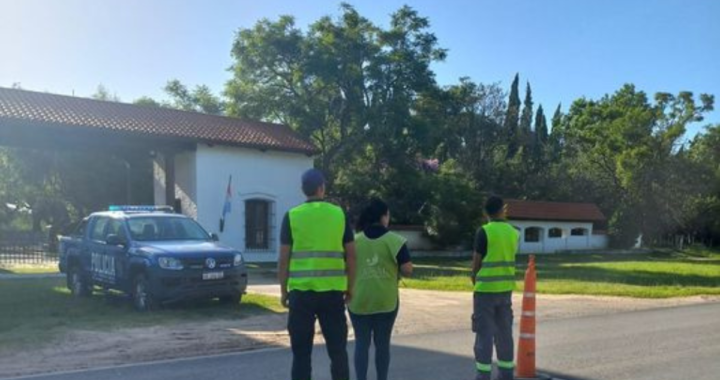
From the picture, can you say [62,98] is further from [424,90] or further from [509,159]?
[509,159]

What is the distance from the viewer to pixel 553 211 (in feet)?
160

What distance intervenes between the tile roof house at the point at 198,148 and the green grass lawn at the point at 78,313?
933 cm

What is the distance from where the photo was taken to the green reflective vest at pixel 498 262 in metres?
6.91

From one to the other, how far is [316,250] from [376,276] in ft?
3.00

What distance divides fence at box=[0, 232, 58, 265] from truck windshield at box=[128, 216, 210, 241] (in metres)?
16.6

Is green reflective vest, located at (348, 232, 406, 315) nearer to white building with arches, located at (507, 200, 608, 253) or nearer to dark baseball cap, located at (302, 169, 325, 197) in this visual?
dark baseball cap, located at (302, 169, 325, 197)

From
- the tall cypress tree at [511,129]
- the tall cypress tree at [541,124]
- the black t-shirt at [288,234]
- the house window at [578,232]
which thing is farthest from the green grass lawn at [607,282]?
the tall cypress tree at [541,124]

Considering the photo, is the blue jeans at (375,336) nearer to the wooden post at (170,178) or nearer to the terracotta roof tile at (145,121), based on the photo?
the terracotta roof tile at (145,121)

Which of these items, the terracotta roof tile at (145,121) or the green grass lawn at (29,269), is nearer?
the green grass lawn at (29,269)

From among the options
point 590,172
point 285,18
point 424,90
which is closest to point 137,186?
point 285,18

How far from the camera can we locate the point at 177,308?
1362cm

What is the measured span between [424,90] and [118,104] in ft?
47.8

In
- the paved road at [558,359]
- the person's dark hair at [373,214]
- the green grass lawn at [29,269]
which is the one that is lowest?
the green grass lawn at [29,269]

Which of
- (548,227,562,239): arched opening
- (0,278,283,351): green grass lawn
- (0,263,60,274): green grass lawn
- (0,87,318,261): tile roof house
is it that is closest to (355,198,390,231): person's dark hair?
(0,278,283,351): green grass lawn
